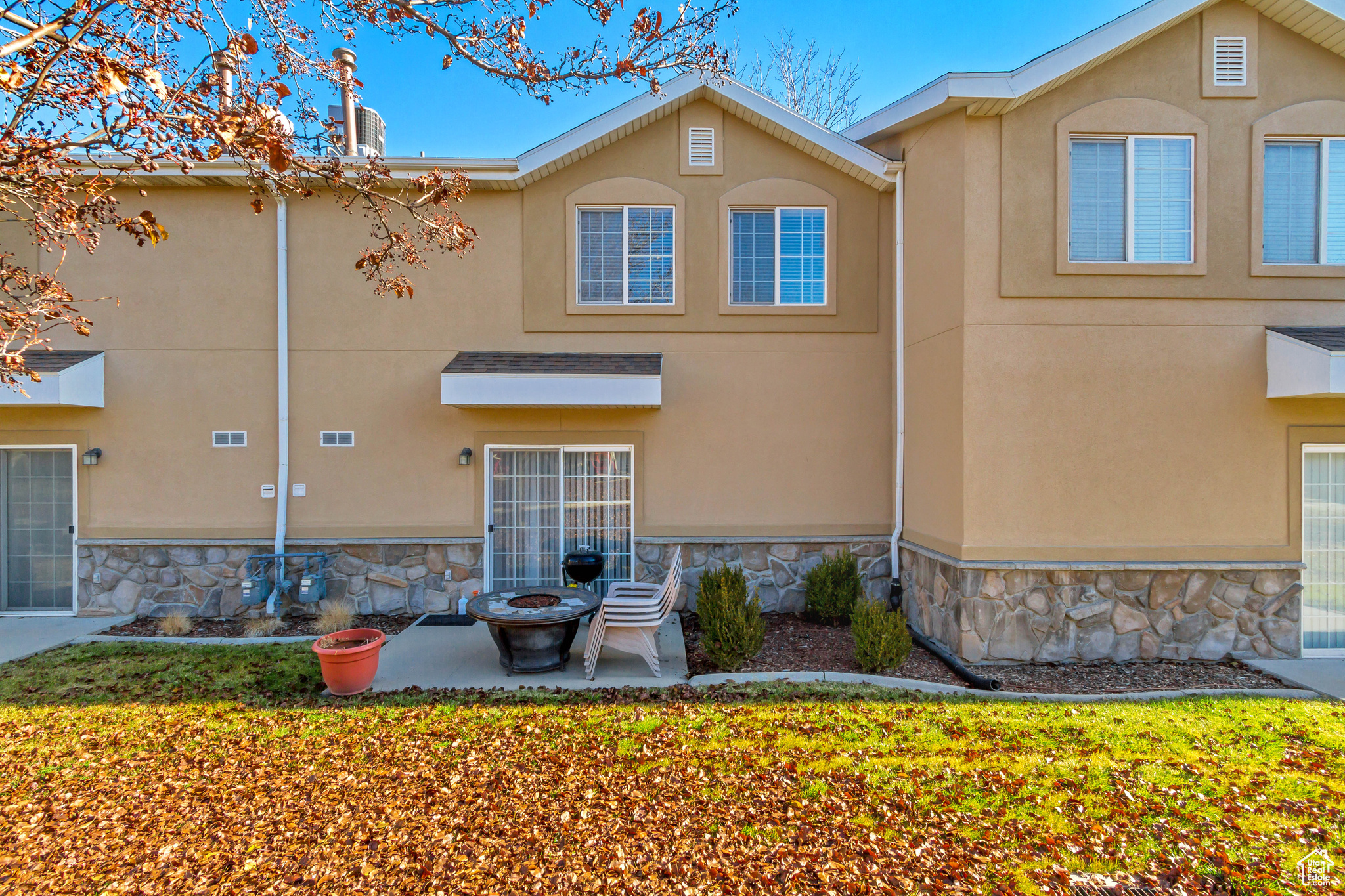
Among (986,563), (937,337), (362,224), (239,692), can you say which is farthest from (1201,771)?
(362,224)

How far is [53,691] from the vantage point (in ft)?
18.2

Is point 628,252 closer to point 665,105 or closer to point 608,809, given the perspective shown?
point 665,105

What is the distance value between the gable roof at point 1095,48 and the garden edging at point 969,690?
18.8 feet

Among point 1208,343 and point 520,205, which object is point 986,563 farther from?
point 520,205

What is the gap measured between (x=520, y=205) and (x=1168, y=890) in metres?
8.58

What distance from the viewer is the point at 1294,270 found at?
21.7 ft

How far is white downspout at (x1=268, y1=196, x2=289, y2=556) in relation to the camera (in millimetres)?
8062

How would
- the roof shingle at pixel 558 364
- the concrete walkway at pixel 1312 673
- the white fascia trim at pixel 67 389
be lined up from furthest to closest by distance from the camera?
the roof shingle at pixel 558 364, the white fascia trim at pixel 67 389, the concrete walkway at pixel 1312 673

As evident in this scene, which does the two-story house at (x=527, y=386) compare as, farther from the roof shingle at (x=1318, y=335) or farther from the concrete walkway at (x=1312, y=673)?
the roof shingle at (x=1318, y=335)

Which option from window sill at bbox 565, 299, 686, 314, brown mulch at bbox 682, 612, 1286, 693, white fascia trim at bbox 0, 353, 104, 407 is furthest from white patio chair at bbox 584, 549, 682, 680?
white fascia trim at bbox 0, 353, 104, 407

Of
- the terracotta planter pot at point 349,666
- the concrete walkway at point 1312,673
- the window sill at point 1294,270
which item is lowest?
the concrete walkway at point 1312,673

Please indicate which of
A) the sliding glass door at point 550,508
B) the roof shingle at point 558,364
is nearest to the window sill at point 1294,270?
the roof shingle at point 558,364

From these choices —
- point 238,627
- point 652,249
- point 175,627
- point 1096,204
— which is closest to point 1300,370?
point 1096,204

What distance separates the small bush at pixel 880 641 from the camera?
6121 millimetres
